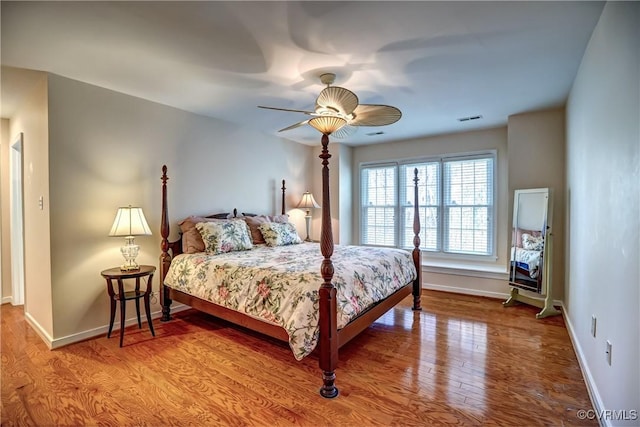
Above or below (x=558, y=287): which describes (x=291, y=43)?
above

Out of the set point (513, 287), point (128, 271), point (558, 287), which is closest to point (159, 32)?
point (128, 271)

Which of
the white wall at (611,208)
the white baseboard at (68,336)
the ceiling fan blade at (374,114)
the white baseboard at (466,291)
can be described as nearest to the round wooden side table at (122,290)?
the white baseboard at (68,336)

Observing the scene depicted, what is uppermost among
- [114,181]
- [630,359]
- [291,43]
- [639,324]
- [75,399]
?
[291,43]

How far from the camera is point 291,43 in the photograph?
2262mm

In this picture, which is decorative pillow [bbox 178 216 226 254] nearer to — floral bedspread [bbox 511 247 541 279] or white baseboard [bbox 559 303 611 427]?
white baseboard [bbox 559 303 611 427]

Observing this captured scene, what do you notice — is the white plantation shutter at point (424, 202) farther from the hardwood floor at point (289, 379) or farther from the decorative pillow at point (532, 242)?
the hardwood floor at point (289, 379)

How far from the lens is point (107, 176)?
320cm

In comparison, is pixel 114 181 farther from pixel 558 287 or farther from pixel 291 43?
pixel 558 287

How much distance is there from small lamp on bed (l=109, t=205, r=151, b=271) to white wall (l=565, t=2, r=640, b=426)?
3.60 meters

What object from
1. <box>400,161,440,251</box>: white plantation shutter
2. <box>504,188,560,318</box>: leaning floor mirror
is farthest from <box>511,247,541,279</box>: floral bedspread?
<box>400,161,440,251</box>: white plantation shutter

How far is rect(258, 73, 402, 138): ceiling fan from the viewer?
2414mm

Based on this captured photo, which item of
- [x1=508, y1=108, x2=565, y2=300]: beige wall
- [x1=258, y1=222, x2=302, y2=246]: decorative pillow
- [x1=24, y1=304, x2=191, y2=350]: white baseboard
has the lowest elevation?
[x1=24, y1=304, x2=191, y2=350]: white baseboard

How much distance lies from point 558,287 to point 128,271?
16.2 feet

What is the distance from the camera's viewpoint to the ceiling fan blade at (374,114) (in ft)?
8.73
